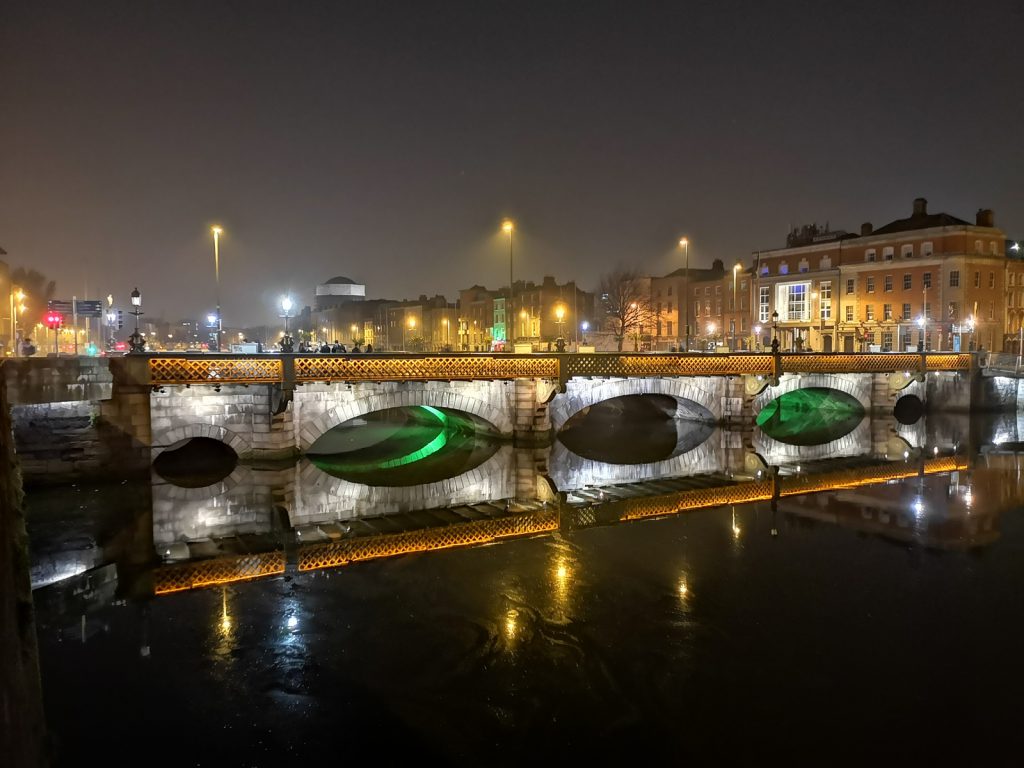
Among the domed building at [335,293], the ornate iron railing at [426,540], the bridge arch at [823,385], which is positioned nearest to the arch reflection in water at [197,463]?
the ornate iron railing at [426,540]

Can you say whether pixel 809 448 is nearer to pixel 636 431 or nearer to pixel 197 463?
pixel 636 431

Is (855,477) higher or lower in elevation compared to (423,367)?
lower

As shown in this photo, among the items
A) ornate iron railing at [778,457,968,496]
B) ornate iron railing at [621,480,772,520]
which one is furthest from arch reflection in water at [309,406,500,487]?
ornate iron railing at [778,457,968,496]

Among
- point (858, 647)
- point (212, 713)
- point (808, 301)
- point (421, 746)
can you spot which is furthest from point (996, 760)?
point (808, 301)

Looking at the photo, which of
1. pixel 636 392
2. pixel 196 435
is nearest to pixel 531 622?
pixel 196 435

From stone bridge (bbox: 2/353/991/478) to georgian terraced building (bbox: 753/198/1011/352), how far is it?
3049 cm

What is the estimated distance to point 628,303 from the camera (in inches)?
3558

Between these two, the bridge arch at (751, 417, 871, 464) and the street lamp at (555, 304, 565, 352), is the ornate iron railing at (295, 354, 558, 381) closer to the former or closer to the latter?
the street lamp at (555, 304, 565, 352)

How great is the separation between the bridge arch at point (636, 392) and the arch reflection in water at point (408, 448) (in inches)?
155

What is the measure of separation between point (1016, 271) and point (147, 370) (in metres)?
80.2

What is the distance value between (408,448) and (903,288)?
59.1m

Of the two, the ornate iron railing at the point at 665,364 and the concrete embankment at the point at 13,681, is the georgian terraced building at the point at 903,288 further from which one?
the concrete embankment at the point at 13,681

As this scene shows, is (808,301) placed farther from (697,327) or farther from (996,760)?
(996,760)

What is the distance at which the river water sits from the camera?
777 cm
